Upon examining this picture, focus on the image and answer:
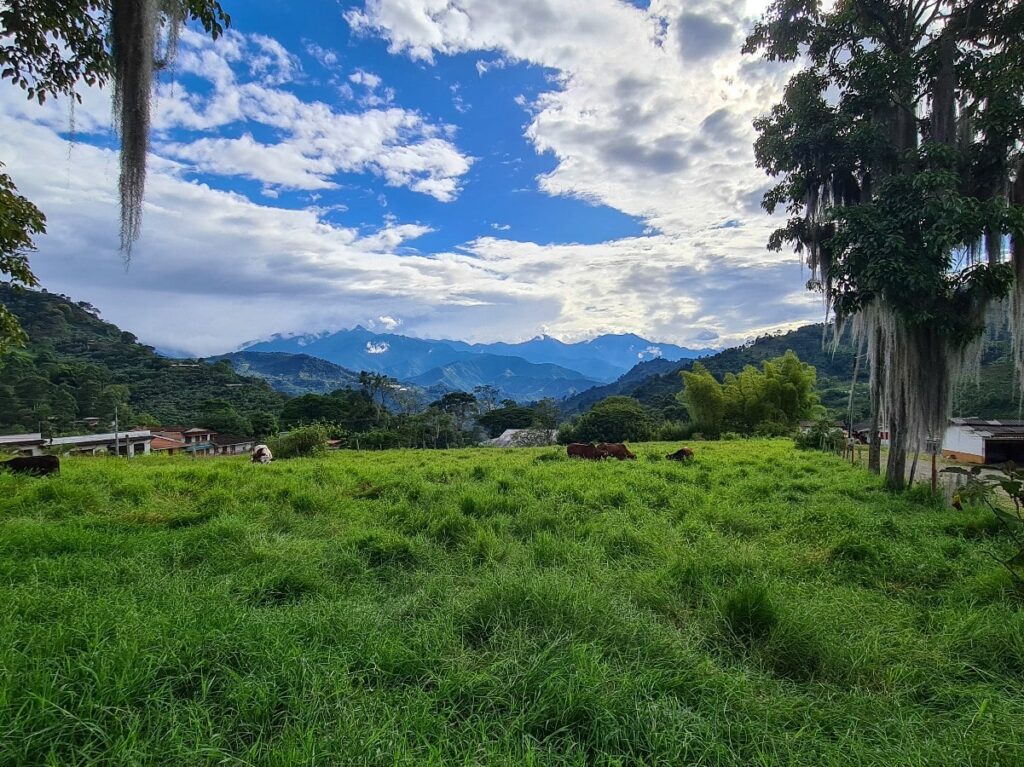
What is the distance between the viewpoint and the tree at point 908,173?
6719mm

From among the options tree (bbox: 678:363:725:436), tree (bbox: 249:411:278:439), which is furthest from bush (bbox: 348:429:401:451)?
tree (bbox: 678:363:725:436)

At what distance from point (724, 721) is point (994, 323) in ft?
28.3

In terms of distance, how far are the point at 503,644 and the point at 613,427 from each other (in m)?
31.2

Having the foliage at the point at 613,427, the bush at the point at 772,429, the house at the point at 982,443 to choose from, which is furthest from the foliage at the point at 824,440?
the foliage at the point at 613,427

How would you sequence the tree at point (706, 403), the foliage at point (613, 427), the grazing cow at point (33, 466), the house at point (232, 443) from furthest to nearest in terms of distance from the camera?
the house at point (232, 443) < the foliage at point (613, 427) < the tree at point (706, 403) < the grazing cow at point (33, 466)

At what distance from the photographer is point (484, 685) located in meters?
2.61

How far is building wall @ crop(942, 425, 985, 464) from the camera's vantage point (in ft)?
56.7

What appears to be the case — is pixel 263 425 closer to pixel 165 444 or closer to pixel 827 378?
pixel 165 444

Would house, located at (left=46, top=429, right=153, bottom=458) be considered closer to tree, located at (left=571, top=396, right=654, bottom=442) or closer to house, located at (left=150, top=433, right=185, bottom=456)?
house, located at (left=150, top=433, right=185, bottom=456)

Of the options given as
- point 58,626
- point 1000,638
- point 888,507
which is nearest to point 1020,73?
point 888,507

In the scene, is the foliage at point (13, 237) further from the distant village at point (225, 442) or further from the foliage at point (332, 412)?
the foliage at point (332, 412)

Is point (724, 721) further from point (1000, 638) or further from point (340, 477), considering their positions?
point (340, 477)

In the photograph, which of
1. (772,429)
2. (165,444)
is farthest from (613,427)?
(165,444)

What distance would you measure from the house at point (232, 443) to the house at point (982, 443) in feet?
159
